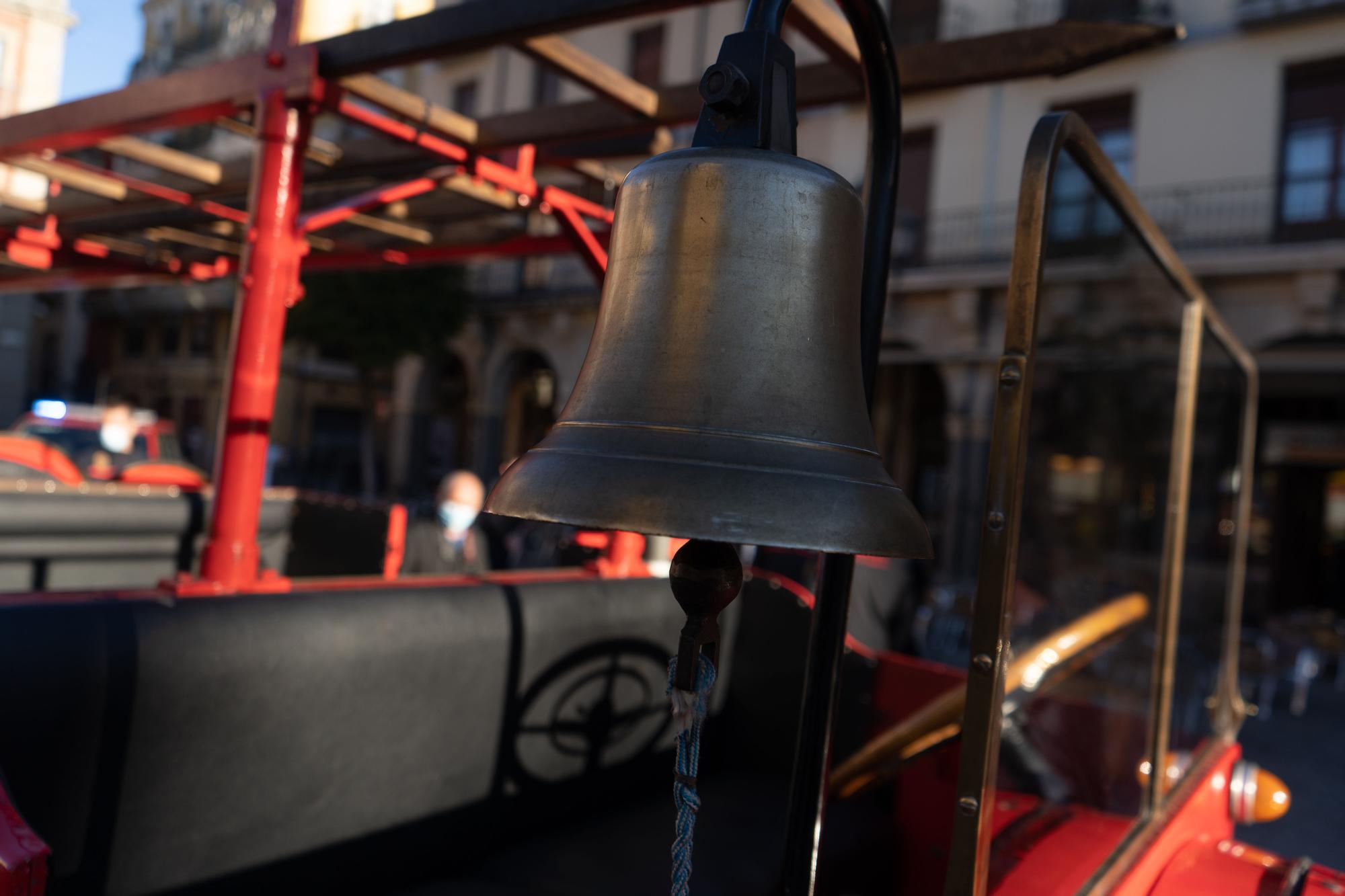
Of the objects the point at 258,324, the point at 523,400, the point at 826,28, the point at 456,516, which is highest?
the point at 523,400

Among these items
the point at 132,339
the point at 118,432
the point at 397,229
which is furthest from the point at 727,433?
the point at 132,339

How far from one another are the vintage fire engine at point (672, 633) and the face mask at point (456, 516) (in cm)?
156

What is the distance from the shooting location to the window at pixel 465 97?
19.8m

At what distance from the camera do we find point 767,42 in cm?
96

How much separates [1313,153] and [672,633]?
12.3m

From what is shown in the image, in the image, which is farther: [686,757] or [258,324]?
[258,324]

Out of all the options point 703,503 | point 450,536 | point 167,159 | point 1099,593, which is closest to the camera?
point 703,503

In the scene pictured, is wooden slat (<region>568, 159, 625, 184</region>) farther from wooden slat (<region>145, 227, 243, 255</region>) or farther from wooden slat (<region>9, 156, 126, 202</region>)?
wooden slat (<region>145, 227, 243, 255</region>)

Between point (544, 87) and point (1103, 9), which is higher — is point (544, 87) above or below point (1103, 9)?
above

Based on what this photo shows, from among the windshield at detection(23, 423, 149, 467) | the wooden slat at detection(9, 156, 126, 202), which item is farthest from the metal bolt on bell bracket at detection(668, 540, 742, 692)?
the windshield at detection(23, 423, 149, 467)

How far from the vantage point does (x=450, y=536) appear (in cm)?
491

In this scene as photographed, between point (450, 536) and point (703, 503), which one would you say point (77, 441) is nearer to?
point (450, 536)

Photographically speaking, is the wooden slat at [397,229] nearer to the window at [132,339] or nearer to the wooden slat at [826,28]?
the wooden slat at [826,28]

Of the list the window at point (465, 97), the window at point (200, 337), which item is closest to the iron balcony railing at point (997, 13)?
the window at point (465, 97)
